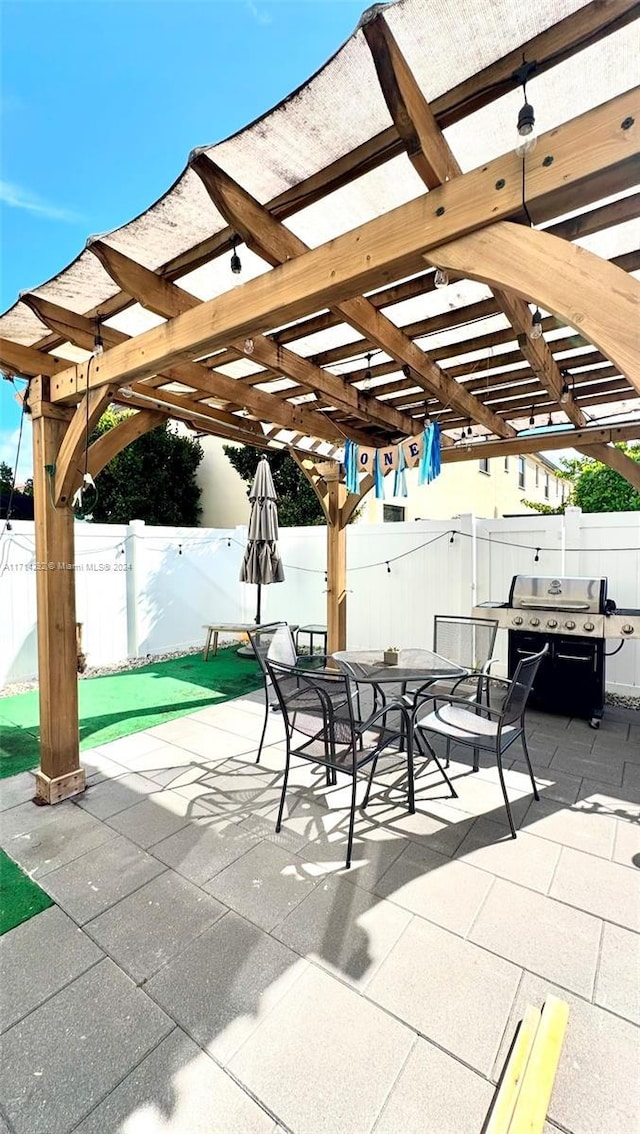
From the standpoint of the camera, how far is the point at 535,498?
15.9 m

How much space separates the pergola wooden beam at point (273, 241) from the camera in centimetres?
164

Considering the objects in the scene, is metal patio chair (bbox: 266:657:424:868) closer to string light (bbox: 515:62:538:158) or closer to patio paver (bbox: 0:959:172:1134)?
patio paver (bbox: 0:959:172:1134)

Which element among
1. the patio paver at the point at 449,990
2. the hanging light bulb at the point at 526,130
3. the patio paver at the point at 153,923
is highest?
the hanging light bulb at the point at 526,130

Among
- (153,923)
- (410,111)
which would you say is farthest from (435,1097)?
(410,111)

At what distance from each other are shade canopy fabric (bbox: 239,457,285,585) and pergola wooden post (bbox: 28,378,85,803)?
11.1 ft

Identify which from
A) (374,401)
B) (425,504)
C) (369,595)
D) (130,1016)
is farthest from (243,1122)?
(425,504)

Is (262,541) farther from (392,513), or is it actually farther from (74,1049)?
(74,1049)

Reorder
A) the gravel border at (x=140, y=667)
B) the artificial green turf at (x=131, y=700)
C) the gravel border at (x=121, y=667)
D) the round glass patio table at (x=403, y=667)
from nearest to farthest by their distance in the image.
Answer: the round glass patio table at (x=403, y=667) → the artificial green turf at (x=131, y=700) → the gravel border at (x=140, y=667) → the gravel border at (x=121, y=667)

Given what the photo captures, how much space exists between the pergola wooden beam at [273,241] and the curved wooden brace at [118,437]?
187 centimetres

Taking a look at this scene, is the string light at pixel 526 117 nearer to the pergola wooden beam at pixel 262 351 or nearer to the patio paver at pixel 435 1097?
the pergola wooden beam at pixel 262 351

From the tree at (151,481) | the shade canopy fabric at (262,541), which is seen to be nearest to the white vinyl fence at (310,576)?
the shade canopy fabric at (262,541)

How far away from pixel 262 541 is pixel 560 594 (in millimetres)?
3672

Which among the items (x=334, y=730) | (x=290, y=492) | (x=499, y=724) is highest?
(x=290, y=492)

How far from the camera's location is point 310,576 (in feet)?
24.8
